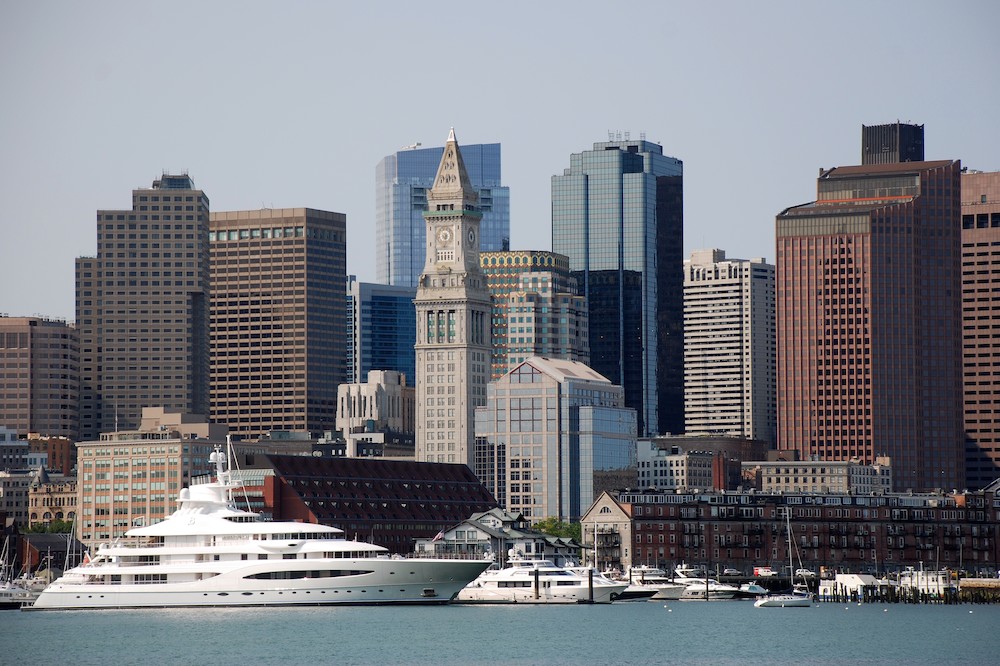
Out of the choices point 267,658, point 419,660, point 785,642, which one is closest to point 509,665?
point 419,660

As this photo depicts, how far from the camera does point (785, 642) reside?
193 m

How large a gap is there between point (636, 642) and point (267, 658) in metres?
33.6

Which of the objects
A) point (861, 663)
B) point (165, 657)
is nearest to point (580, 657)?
point (861, 663)

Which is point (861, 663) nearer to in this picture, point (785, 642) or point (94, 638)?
point (785, 642)

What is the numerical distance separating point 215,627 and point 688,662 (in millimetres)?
46733

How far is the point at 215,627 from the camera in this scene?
198875 mm

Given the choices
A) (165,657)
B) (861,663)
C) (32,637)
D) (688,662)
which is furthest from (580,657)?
(32,637)

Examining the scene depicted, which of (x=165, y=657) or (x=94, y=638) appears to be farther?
(x=94, y=638)

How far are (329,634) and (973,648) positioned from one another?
180ft

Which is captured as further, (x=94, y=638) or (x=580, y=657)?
(x=94, y=638)

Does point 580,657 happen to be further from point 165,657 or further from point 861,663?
point 165,657

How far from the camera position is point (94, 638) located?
634 feet

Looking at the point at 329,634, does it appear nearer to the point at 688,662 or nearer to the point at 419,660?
the point at 419,660

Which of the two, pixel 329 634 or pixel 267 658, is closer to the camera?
pixel 267 658
